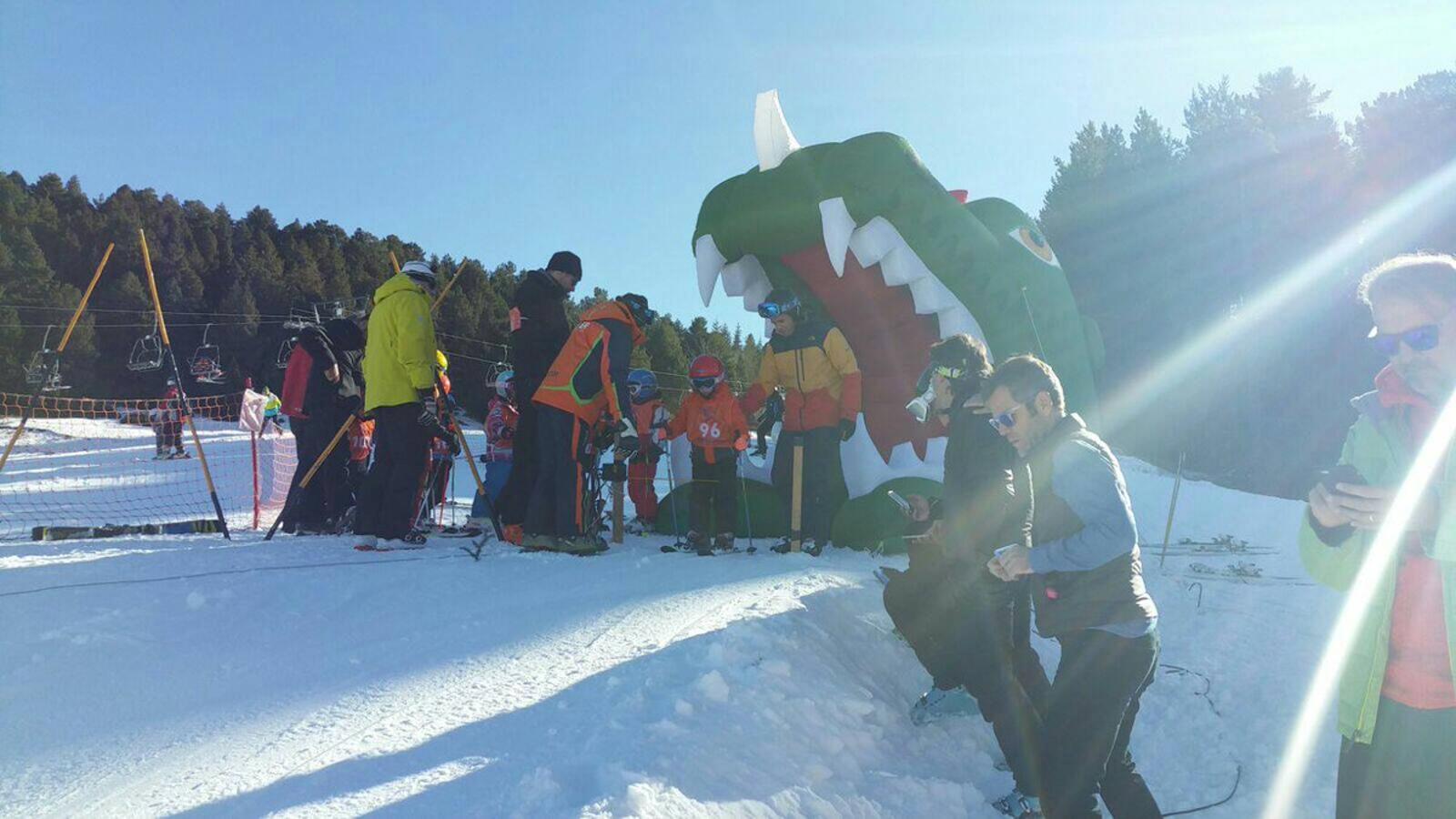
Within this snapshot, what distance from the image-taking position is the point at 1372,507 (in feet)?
5.64

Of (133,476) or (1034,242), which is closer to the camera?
(1034,242)

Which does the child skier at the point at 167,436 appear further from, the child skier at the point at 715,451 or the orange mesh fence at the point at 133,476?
the child skier at the point at 715,451

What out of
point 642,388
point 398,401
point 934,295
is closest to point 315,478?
point 398,401

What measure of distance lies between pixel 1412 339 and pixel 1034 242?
5.24 meters

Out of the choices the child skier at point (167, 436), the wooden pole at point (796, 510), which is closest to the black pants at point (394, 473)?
the wooden pole at point (796, 510)

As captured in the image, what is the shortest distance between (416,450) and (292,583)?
1.42 metres

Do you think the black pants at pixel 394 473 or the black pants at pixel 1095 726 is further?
the black pants at pixel 394 473

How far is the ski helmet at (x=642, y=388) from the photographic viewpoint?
25.1ft

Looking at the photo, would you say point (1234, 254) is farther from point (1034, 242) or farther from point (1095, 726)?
point (1095, 726)

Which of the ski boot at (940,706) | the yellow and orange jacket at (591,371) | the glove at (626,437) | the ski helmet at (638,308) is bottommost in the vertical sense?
the ski boot at (940,706)

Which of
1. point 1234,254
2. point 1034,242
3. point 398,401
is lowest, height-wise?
point 398,401

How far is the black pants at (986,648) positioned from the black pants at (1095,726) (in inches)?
4.3

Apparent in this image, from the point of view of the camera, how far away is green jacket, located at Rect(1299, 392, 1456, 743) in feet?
6.19

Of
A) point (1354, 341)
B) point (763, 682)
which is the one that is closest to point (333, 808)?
point (763, 682)
